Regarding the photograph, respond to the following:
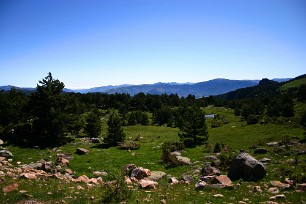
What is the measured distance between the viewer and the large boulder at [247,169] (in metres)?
22.7

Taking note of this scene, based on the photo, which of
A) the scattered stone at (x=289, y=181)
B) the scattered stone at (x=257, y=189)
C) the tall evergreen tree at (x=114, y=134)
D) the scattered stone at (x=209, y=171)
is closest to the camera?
the scattered stone at (x=257, y=189)

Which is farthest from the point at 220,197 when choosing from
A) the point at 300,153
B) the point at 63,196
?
the point at 300,153

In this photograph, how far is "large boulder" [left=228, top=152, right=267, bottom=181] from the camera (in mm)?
22672

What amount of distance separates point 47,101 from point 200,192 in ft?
121

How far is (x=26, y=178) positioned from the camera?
20156 mm

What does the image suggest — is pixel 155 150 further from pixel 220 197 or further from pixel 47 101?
pixel 220 197

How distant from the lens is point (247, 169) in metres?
22.9

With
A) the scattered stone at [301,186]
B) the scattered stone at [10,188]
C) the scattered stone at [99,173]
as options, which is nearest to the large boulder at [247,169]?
the scattered stone at [301,186]

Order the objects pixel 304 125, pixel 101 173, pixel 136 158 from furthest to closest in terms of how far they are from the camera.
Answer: pixel 304 125
pixel 136 158
pixel 101 173

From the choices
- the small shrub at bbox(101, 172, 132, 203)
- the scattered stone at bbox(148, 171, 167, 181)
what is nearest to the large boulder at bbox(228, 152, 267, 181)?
the scattered stone at bbox(148, 171, 167, 181)

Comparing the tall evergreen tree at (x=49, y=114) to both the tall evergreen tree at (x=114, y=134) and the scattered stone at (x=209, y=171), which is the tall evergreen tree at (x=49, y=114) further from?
the scattered stone at (x=209, y=171)

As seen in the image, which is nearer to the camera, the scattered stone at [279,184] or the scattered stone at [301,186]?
the scattered stone at [301,186]

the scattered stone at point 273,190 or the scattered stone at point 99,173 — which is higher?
the scattered stone at point 273,190

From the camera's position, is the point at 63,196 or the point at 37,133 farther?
the point at 37,133
